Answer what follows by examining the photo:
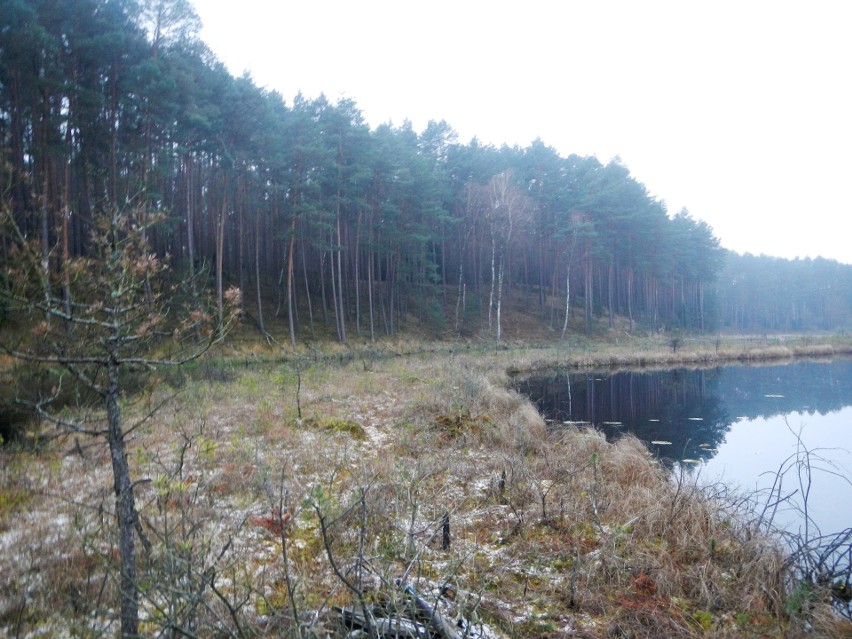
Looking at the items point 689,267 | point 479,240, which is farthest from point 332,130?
point 689,267

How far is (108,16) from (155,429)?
14716mm

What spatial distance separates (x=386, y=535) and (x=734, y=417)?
1223 centimetres

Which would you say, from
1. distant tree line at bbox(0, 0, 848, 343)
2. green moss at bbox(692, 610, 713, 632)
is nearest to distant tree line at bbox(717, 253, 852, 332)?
distant tree line at bbox(0, 0, 848, 343)

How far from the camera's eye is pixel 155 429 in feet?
26.2

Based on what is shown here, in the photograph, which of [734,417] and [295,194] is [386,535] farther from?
[295,194]

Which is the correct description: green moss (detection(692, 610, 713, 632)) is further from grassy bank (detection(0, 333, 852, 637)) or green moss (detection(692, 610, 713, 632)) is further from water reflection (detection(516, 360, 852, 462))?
water reflection (detection(516, 360, 852, 462))

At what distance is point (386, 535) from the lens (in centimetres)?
463

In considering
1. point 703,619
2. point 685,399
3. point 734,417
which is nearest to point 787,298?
point 685,399

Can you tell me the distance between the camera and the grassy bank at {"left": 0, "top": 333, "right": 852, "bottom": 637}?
3.02 metres

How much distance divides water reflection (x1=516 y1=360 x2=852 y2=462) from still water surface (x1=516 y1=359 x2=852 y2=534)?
0.03 meters

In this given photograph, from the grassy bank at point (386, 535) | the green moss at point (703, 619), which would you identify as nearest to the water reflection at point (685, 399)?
the grassy bank at point (386, 535)

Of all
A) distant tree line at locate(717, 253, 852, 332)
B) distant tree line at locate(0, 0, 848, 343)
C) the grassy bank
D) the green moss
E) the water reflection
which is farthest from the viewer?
distant tree line at locate(717, 253, 852, 332)

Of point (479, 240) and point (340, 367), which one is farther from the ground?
point (479, 240)

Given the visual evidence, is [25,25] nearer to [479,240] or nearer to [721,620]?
[721,620]
